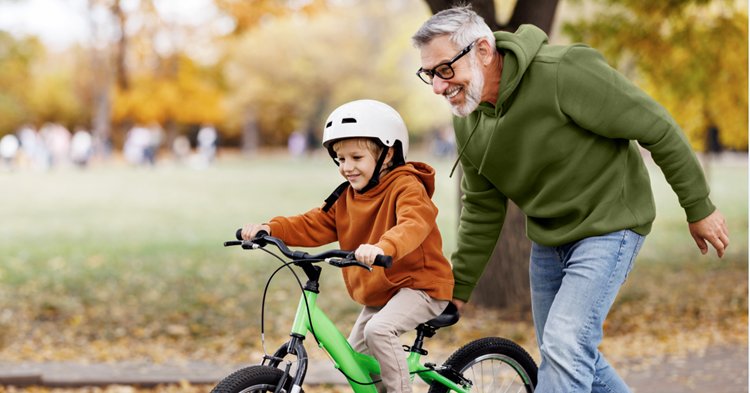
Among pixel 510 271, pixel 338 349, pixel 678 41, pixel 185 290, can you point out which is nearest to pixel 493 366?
pixel 338 349

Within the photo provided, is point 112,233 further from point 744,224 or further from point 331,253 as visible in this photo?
point 331,253

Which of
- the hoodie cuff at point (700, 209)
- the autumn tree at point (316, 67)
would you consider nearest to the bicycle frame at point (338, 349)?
the hoodie cuff at point (700, 209)

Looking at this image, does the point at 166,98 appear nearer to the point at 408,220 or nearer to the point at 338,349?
the point at 338,349

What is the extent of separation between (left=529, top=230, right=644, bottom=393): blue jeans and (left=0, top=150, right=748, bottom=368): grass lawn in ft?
13.0

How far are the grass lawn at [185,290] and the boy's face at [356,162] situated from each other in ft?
12.9

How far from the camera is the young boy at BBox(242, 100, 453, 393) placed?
11.6ft

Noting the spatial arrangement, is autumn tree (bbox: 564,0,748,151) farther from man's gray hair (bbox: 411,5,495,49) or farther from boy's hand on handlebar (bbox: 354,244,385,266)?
boy's hand on handlebar (bbox: 354,244,385,266)

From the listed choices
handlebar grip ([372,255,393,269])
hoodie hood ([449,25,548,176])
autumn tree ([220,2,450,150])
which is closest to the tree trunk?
hoodie hood ([449,25,548,176])

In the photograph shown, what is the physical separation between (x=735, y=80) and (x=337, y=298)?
559cm

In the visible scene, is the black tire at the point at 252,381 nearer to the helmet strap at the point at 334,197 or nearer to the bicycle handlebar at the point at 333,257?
the bicycle handlebar at the point at 333,257

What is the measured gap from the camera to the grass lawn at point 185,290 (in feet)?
25.6

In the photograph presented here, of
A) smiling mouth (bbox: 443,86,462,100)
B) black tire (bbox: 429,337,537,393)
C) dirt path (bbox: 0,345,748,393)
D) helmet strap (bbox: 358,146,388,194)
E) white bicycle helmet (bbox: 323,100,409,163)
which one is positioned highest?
smiling mouth (bbox: 443,86,462,100)

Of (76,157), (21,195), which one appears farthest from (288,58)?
(21,195)

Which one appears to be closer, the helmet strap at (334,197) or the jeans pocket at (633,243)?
the jeans pocket at (633,243)
